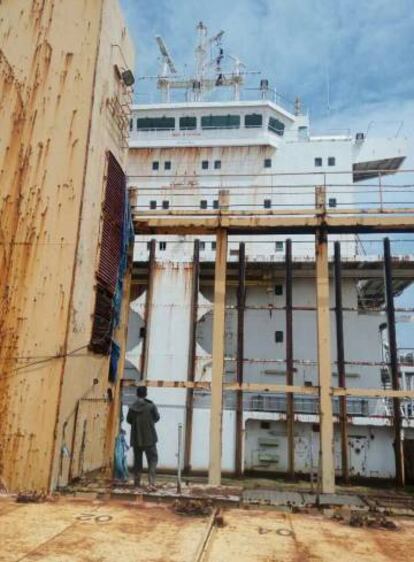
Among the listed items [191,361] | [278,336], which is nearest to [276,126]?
[278,336]

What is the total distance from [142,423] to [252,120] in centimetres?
1635

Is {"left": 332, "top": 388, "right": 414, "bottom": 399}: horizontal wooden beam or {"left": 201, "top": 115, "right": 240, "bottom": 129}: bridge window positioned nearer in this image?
{"left": 332, "top": 388, "right": 414, "bottom": 399}: horizontal wooden beam

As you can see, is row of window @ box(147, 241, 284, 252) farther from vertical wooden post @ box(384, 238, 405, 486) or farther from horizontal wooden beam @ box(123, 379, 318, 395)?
horizontal wooden beam @ box(123, 379, 318, 395)

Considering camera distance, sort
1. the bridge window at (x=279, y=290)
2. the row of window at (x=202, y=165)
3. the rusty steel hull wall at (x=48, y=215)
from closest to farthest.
→ 1. the rusty steel hull wall at (x=48, y=215)
2. the bridge window at (x=279, y=290)
3. the row of window at (x=202, y=165)

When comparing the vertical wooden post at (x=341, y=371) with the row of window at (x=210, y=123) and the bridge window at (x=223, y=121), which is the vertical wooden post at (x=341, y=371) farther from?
the bridge window at (x=223, y=121)

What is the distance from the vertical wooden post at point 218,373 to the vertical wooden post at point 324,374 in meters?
2.00

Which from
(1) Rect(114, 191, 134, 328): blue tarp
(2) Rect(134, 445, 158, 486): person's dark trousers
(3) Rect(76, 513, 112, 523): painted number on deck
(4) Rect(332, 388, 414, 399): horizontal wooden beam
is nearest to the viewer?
(3) Rect(76, 513, 112, 523): painted number on deck

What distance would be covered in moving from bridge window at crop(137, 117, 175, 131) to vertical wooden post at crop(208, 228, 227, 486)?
12.3 m

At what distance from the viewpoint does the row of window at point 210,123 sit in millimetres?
20875

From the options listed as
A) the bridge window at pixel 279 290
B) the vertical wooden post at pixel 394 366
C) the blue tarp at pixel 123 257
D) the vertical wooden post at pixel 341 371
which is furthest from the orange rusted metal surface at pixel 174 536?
the bridge window at pixel 279 290

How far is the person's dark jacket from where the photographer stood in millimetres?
7719

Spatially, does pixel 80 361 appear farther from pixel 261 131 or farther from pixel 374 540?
pixel 261 131

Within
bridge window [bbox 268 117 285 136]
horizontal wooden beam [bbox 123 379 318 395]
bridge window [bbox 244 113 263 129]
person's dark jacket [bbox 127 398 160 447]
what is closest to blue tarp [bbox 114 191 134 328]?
horizontal wooden beam [bbox 123 379 318 395]

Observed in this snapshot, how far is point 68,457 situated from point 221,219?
18.5 ft
